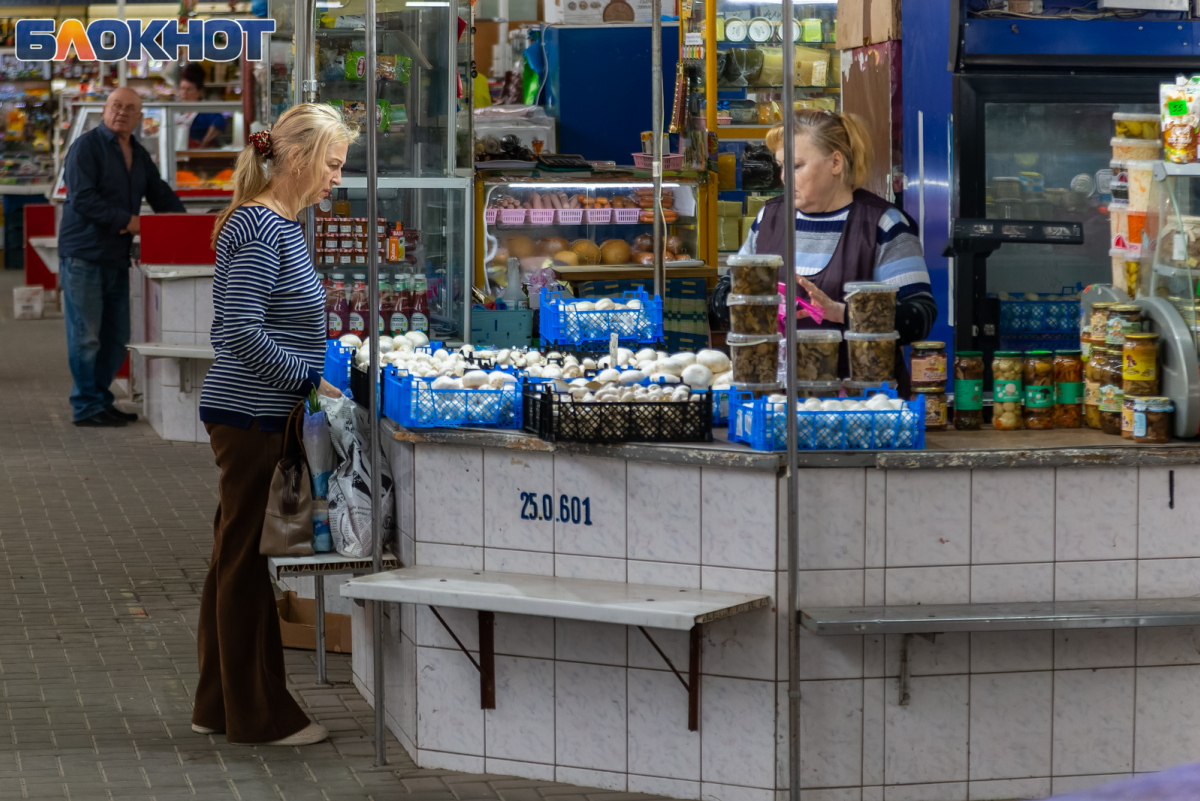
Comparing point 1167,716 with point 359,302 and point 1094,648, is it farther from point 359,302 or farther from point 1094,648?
point 359,302

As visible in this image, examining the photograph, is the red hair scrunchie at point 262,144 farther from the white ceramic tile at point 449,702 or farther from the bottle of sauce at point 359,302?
the bottle of sauce at point 359,302

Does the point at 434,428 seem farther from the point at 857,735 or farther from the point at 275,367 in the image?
the point at 857,735

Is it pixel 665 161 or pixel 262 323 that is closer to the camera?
pixel 262 323

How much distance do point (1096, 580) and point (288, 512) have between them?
2258mm

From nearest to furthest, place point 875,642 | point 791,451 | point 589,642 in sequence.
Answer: point 791,451 → point 875,642 → point 589,642

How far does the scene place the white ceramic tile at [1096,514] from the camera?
388 cm

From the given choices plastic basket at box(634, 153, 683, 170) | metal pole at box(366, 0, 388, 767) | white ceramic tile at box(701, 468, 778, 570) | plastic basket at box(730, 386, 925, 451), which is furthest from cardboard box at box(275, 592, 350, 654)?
plastic basket at box(634, 153, 683, 170)

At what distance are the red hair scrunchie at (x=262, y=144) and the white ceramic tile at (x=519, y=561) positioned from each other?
1.32m

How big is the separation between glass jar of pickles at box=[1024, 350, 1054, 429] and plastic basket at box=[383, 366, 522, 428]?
4.80ft

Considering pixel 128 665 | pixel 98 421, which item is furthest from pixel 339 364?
pixel 98 421

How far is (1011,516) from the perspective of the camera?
387 cm

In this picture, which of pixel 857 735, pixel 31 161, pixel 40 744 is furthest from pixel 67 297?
pixel 31 161

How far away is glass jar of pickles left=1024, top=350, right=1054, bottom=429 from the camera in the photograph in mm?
4176

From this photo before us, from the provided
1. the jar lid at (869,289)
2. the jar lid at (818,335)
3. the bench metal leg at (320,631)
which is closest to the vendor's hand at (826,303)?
the jar lid at (869,289)
